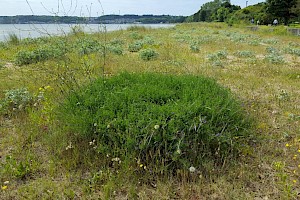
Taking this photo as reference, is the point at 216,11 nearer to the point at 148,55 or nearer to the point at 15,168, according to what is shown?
the point at 148,55

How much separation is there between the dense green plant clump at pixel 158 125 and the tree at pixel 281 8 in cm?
3042

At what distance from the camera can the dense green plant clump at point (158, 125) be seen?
219cm

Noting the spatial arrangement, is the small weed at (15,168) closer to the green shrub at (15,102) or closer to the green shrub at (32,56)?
the green shrub at (15,102)

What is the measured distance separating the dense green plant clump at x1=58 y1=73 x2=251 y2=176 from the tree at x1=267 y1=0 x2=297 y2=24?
30416 millimetres

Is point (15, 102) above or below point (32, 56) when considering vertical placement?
below

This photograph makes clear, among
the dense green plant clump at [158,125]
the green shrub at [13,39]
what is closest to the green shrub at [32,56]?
the dense green plant clump at [158,125]

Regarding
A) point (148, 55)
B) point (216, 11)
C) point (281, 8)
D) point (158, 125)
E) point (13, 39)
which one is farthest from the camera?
point (216, 11)

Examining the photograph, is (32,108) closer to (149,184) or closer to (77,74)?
(77,74)

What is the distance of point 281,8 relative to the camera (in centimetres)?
2792

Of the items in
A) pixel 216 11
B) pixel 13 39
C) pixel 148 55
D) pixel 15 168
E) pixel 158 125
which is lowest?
pixel 15 168

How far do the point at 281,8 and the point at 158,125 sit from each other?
31.8 meters

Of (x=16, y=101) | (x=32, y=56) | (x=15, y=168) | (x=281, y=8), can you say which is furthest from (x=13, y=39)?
(x=281, y=8)

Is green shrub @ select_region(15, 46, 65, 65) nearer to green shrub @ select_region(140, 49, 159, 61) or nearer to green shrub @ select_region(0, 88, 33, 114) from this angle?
green shrub @ select_region(140, 49, 159, 61)

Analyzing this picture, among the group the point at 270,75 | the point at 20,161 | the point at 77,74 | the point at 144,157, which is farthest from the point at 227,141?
the point at 270,75
